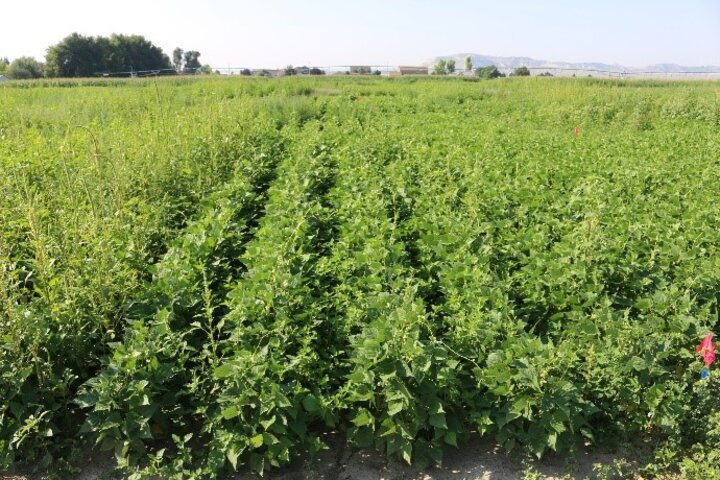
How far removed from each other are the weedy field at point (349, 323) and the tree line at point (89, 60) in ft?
201

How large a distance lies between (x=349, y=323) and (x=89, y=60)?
7873 cm

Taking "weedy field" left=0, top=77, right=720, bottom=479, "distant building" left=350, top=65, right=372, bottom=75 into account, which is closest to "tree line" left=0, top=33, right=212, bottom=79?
"distant building" left=350, top=65, right=372, bottom=75

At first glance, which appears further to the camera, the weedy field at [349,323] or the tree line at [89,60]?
the tree line at [89,60]

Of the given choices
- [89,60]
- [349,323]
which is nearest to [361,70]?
[89,60]

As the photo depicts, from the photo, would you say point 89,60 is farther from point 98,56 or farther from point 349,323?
point 349,323

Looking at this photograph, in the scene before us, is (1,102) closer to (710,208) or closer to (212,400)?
(212,400)

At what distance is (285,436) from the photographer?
10.1ft

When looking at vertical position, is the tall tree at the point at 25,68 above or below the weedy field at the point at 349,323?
above

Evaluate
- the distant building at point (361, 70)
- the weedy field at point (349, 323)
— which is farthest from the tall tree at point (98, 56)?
the weedy field at point (349, 323)

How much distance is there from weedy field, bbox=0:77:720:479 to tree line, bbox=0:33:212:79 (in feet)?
201

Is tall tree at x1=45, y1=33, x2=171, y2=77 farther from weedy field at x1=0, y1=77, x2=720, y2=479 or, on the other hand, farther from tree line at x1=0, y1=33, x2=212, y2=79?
weedy field at x1=0, y1=77, x2=720, y2=479

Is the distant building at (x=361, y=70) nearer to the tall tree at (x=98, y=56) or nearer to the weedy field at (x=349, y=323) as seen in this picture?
the tall tree at (x=98, y=56)

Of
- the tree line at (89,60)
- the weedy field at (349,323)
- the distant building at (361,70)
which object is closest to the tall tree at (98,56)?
the tree line at (89,60)

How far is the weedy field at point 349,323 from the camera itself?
3.05 m
